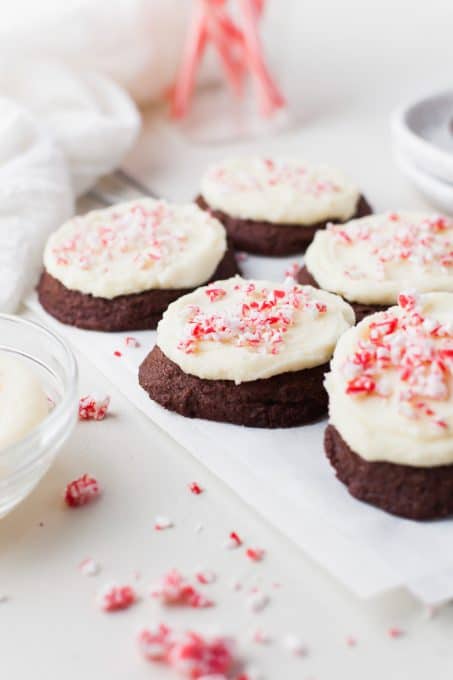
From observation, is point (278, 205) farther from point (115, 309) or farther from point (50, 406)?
point (50, 406)

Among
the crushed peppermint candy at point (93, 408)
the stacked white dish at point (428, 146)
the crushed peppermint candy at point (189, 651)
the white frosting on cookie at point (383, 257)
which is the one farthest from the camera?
the stacked white dish at point (428, 146)

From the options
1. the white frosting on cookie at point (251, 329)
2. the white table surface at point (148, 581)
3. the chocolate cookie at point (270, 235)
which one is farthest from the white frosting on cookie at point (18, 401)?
the chocolate cookie at point (270, 235)

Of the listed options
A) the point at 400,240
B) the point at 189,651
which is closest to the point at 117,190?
the point at 400,240

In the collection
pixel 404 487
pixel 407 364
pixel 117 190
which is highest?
pixel 407 364

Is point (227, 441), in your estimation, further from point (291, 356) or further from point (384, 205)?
point (384, 205)

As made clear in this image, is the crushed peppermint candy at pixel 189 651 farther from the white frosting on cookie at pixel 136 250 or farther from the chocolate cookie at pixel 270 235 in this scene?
the chocolate cookie at pixel 270 235

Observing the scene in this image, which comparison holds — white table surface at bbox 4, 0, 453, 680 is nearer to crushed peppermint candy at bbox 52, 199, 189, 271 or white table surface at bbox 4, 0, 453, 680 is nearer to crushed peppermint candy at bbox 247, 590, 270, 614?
crushed peppermint candy at bbox 247, 590, 270, 614
